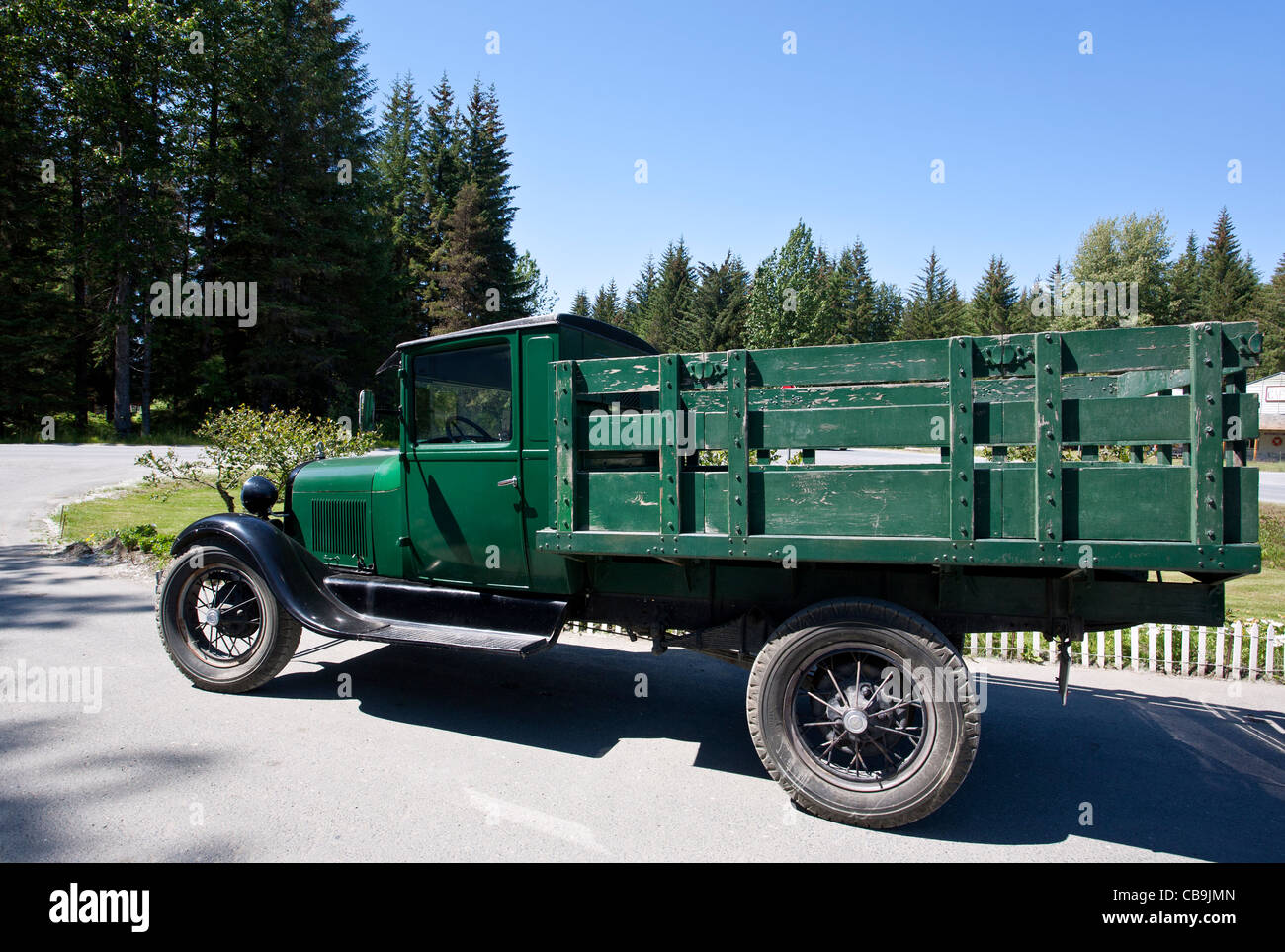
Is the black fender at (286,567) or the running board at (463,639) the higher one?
the black fender at (286,567)

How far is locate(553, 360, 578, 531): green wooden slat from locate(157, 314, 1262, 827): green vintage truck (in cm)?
1

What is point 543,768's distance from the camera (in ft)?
11.9

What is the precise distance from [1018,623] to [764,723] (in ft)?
4.25

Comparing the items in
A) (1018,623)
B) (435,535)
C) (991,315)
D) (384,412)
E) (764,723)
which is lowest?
(764,723)

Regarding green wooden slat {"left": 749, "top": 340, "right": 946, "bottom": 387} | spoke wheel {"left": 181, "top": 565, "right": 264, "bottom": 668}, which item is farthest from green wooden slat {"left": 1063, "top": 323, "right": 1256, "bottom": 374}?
spoke wheel {"left": 181, "top": 565, "right": 264, "bottom": 668}

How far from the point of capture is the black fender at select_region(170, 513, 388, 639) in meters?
4.27

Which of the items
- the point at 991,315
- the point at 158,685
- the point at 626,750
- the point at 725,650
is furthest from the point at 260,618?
the point at 991,315

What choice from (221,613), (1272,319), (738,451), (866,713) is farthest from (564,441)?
(1272,319)

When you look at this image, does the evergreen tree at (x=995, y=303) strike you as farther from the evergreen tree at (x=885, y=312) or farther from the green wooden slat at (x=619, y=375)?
the green wooden slat at (x=619, y=375)

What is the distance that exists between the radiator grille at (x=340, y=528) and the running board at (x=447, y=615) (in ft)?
0.73

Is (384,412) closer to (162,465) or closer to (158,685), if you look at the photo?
(158,685)

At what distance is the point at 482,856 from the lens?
111 inches

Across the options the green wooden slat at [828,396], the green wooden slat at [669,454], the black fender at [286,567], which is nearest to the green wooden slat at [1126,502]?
the green wooden slat at [828,396]

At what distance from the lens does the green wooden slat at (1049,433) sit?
112 inches
